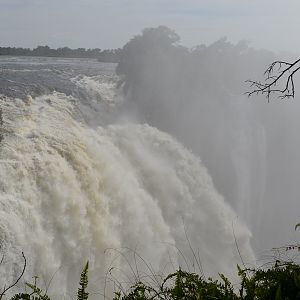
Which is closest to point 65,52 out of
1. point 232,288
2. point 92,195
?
point 92,195

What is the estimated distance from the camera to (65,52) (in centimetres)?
4241

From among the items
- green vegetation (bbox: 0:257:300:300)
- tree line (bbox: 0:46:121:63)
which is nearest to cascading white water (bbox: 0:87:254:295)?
green vegetation (bbox: 0:257:300:300)

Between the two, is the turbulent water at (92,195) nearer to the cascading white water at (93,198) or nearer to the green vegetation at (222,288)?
the cascading white water at (93,198)

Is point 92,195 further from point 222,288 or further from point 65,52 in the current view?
point 65,52

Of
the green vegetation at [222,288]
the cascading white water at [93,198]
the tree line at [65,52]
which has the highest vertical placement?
the tree line at [65,52]

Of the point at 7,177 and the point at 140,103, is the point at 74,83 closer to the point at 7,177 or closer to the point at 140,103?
the point at 140,103

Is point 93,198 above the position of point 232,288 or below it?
above

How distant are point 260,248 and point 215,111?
256 inches

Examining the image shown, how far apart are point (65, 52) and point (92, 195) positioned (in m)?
34.3

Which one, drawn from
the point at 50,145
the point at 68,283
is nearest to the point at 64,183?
the point at 50,145

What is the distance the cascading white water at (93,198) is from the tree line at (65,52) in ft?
72.9

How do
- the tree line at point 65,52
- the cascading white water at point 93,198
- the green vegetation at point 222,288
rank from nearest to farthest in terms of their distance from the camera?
the green vegetation at point 222,288 < the cascading white water at point 93,198 < the tree line at point 65,52

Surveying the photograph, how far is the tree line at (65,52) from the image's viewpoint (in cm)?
3766

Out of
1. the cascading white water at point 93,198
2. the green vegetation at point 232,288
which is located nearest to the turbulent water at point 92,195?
the cascading white water at point 93,198
